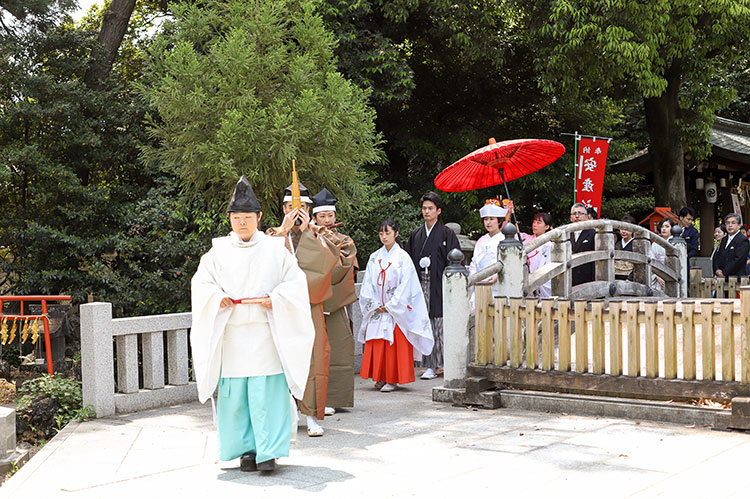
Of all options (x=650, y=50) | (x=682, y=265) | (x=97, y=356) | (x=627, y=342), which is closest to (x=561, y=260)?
(x=627, y=342)

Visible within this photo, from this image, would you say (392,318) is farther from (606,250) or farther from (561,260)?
(606,250)

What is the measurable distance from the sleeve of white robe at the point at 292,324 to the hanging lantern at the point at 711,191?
55.0 feet

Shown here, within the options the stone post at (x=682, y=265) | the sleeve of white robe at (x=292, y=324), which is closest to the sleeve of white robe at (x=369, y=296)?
the sleeve of white robe at (x=292, y=324)

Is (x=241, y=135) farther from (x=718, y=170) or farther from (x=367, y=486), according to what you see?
(x=718, y=170)

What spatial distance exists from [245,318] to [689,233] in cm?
993

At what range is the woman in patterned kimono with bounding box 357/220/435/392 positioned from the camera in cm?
844

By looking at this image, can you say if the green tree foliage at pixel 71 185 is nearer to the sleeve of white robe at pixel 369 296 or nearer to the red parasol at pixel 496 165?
the sleeve of white robe at pixel 369 296

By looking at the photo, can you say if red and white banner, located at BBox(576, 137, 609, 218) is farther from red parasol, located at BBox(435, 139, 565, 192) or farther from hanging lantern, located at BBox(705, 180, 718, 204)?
red parasol, located at BBox(435, 139, 565, 192)

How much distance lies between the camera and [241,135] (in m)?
9.84

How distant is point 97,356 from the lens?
23.2ft

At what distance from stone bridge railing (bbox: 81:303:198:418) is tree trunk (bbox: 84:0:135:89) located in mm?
7697

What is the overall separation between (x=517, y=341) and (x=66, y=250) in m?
8.51

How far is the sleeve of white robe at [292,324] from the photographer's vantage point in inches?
200

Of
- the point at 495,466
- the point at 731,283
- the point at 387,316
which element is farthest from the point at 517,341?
the point at 731,283
